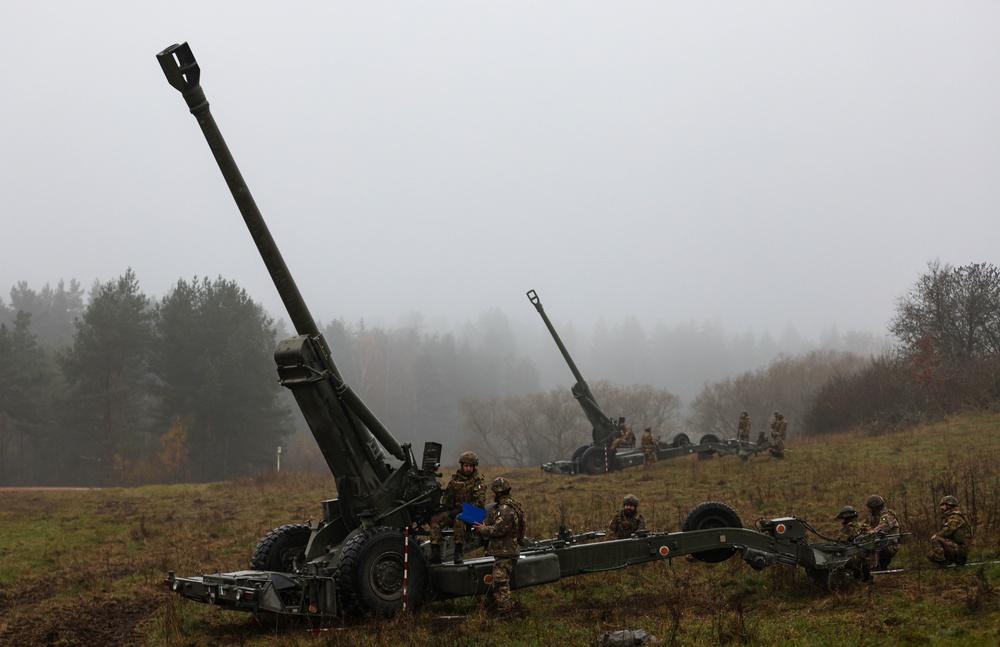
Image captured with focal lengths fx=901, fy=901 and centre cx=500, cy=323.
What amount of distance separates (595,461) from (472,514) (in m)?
16.2

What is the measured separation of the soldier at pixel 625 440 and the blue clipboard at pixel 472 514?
52.6 ft

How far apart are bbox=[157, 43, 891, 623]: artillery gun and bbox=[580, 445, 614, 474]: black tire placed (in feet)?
49.6

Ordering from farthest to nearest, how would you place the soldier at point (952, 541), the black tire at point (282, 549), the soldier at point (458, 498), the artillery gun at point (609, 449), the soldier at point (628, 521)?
the artillery gun at point (609, 449) < the soldier at point (628, 521) < the black tire at point (282, 549) < the soldier at point (458, 498) < the soldier at point (952, 541)

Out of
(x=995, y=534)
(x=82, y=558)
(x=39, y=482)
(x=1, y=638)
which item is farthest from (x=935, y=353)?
(x=39, y=482)

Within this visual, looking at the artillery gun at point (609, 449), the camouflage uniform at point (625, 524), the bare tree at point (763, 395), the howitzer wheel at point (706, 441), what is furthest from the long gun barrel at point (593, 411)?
the bare tree at point (763, 395)

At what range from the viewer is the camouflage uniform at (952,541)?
947 cm

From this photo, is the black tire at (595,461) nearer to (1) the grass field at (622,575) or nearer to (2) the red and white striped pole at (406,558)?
(1) the grass field at (622,575)

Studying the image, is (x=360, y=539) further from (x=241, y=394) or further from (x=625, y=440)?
Result: (x=241, y=394)

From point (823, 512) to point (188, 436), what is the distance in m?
35.3

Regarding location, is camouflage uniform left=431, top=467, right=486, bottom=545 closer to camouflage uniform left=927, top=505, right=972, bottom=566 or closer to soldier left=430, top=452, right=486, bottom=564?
soldier left=430, top=452, right=486, bottom=564

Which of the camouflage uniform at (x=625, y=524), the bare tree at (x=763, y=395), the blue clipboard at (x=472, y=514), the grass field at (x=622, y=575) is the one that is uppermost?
the bare tree at (x=763, y=395)

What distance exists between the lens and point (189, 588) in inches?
332

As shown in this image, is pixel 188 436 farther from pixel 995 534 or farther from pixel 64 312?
pixel 64 312

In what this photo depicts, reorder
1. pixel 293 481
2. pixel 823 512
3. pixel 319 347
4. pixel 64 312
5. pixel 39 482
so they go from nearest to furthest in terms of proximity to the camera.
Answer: pixel 319 347 < pixel 823 512 < pixel 293 481 < pixel 39 482 < pixel 64 312
